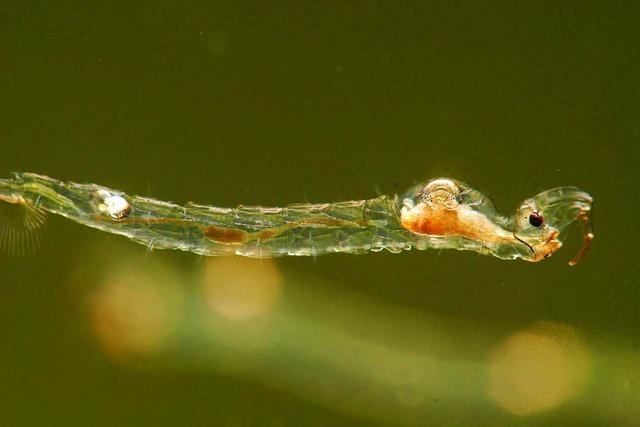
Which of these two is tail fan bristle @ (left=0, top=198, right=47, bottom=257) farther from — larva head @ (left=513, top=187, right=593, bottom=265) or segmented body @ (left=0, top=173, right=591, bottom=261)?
larva head @ (left=513, top=187, right=593, bottom=265)

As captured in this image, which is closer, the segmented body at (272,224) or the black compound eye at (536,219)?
the black compound eye at (536,219)

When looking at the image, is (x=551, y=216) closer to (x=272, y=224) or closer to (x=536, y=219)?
(x=536, y=219)

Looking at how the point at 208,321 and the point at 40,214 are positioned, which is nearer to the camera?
the point at 40,214

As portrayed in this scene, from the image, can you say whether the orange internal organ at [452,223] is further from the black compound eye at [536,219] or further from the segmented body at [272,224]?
the black compound eye at [536,219]

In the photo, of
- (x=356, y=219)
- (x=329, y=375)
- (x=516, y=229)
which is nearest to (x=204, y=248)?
(x=356, y=219)

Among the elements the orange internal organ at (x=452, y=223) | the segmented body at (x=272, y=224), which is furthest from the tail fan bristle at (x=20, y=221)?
the orange internal organ at (x=452, y=223)

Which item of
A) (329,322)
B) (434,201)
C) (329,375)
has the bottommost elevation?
(329,375)

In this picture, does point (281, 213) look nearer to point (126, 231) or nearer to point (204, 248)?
point (204, 248)
